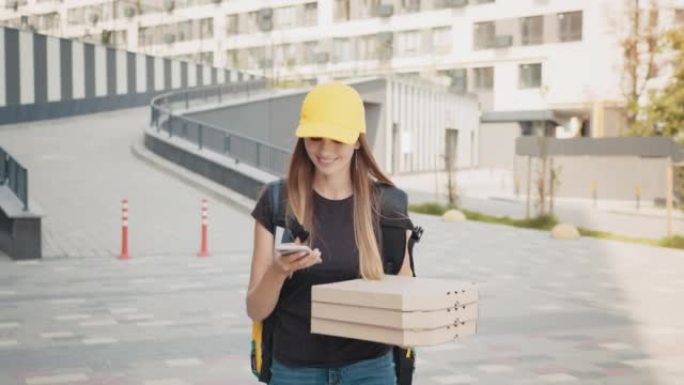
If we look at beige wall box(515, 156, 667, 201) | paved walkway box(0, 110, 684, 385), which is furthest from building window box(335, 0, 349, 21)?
paved walkway box(0, 110, 684, 385)

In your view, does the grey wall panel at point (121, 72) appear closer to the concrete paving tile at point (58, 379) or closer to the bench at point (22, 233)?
the bench at point (22, 233)

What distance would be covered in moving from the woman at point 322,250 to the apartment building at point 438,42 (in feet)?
143

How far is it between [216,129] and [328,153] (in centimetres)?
2442

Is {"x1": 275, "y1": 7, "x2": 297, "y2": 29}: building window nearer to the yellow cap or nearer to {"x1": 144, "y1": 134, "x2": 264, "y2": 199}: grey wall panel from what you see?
{"x1": 144, "y1": 134, "x2": 264, "y2": 199}: grey wall panel

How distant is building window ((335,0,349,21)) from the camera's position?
6894cm

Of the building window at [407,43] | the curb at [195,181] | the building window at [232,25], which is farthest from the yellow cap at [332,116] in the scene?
the building window at [232,25]

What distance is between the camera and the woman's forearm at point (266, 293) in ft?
9.45

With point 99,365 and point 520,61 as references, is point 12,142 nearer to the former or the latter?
point 99,365

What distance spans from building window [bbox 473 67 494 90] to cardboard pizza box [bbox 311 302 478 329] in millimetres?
61122

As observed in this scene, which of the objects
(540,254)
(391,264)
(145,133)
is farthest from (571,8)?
(391,264)

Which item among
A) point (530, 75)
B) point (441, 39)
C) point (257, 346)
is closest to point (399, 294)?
point (257, 346)

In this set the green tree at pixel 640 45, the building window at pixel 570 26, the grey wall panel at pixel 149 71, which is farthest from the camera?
the building window at pixel 570 26

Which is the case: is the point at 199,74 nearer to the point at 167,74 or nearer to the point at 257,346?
the point at 167,74

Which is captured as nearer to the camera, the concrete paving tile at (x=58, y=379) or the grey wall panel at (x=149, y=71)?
the concrete paving tile at (x=58, y=379)
